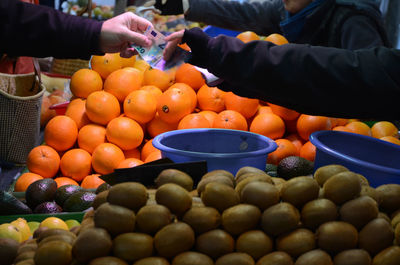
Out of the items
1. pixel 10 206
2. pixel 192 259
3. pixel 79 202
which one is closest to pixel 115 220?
pixel 192 259

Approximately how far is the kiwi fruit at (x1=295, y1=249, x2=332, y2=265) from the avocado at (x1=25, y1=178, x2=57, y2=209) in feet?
4.20

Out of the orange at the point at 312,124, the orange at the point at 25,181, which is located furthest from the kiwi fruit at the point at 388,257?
the orange at the point at 25,181

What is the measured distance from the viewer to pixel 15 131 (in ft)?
10.6

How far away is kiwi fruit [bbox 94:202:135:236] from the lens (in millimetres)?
989

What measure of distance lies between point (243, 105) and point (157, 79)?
0.59 m

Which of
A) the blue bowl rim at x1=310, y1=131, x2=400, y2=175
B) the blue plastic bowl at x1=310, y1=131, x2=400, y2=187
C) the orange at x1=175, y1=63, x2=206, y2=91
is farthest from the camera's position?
the orange at x1=175, y1=63, x2=206, y2=91

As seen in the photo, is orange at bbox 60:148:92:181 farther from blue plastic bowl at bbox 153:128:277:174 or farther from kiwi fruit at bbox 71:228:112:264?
kiwi fruit at bbox 71:228:112:264

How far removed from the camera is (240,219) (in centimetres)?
102

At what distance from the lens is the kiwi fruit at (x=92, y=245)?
0.96m

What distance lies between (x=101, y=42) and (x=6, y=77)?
205 cm

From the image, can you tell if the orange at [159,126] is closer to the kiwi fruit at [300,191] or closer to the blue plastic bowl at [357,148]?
the blue plastic bowl at [357,148]

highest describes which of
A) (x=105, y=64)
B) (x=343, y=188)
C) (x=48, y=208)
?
(x=343, y=188)

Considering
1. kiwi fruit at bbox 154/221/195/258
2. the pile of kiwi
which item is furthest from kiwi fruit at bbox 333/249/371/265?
kiwi fruit at bbox 154/221/195/258

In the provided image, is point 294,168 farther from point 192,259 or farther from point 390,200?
point 192,259
